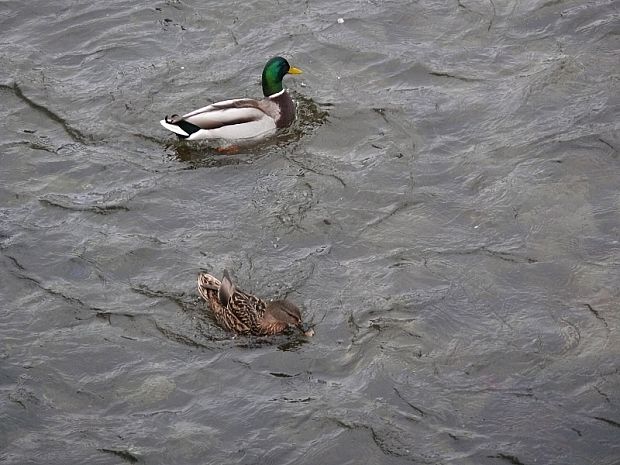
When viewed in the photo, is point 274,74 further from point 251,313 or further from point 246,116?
point 251,313

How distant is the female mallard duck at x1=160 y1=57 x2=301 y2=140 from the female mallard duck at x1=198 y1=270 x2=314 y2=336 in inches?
113

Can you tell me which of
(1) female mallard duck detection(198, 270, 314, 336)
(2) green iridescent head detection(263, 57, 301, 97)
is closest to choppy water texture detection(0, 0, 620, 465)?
(1) female mallard duck detection(198, 270, 314, 336)

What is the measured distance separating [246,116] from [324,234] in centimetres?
217

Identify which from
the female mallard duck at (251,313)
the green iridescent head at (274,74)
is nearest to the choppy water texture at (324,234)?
the female mallard duck at (251,313)

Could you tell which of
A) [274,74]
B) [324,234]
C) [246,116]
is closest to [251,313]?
[324,234]

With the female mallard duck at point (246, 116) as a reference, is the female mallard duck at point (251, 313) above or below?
below

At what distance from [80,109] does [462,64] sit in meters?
4.15

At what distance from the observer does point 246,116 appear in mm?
11469

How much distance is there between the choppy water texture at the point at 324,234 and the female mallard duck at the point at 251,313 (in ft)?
0.58

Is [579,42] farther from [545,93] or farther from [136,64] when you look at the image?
[136,64]

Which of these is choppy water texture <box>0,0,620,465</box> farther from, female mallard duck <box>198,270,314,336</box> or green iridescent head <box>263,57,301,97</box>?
green iridescent head <box>263,57,301,97</box>

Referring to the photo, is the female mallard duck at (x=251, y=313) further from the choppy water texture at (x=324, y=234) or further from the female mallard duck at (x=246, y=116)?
the female mallard duck at (x=246, y=116)

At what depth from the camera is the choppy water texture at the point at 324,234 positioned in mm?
7938

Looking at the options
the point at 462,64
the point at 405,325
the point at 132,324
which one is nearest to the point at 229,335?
the point at 132,324
